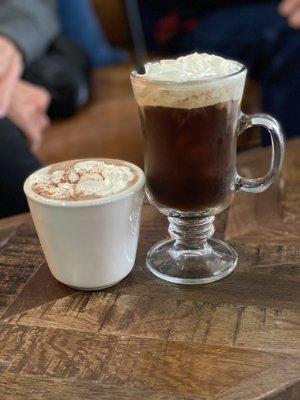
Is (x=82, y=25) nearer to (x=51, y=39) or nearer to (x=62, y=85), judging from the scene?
(x=51, y=39)

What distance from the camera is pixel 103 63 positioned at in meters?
1.90

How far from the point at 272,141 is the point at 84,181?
0.22 m

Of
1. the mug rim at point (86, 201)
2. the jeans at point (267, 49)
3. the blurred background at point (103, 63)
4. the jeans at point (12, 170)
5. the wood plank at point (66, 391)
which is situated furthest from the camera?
the jeans at point (267, 49)

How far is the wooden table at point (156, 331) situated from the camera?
536 millimetres

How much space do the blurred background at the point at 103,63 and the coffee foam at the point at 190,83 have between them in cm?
52

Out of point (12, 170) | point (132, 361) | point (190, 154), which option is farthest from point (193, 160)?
point (12, 170)

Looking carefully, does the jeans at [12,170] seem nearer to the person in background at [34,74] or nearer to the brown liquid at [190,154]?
the person in background at [34,74]

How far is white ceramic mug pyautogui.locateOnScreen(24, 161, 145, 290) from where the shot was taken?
2.10ft

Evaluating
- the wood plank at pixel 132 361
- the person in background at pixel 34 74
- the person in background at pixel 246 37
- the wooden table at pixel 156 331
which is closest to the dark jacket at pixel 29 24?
the person in background at pixel 34 74

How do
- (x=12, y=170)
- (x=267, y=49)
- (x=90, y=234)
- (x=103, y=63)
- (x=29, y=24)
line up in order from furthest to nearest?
(x=103, y=63) → (x=267, y=49) → (x=29, y=24) → (x=12, y=170) → (x=90, y=234)

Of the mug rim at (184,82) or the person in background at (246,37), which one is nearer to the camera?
the mug rim at (184,82)

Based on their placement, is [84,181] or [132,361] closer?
[132,361]

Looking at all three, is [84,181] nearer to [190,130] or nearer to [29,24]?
[190,130]

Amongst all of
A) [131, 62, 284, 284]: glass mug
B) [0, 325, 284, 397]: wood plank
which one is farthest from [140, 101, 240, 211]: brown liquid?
[0, 325, 284, 397]: wood plank
